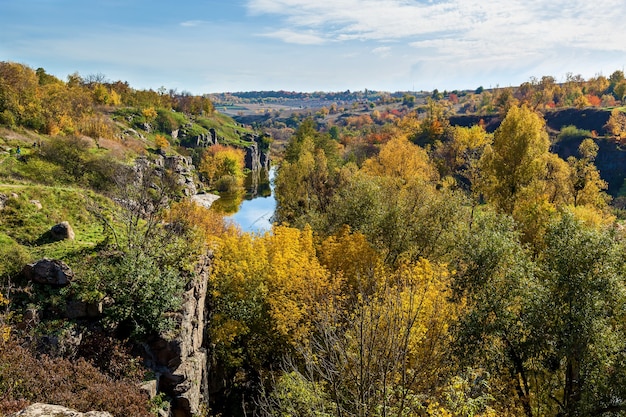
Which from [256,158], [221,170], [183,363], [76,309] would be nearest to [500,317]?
[183,363]

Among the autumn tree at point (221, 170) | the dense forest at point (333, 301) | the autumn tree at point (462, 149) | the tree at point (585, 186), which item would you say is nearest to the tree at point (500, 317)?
the dense forest at point (333, 301)

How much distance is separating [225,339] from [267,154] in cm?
14508

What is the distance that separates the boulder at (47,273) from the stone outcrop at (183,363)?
5.13m

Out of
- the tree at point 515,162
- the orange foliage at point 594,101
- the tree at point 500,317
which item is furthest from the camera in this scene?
the orange foliage at point 594,101

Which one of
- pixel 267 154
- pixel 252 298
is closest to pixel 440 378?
pixel 252 298

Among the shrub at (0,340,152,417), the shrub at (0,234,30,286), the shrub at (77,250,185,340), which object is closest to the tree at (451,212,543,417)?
the shrub at (77,250,185,340)

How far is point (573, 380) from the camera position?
1894 cm

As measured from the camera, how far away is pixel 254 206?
98.2 meters

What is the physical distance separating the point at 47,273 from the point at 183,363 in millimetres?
7684

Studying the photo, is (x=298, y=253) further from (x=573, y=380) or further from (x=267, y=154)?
(x=267, y=154)

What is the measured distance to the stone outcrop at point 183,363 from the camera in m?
18.9

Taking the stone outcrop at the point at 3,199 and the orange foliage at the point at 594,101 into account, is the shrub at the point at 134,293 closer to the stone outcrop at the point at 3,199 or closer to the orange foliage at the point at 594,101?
the stone outcrop at the point at 3,199

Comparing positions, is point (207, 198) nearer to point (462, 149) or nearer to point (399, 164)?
point (399, 164)

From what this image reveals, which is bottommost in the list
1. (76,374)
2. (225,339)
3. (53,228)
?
(225,339)
